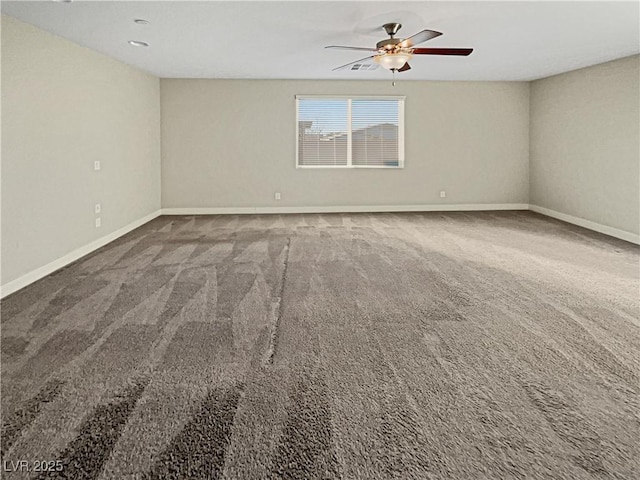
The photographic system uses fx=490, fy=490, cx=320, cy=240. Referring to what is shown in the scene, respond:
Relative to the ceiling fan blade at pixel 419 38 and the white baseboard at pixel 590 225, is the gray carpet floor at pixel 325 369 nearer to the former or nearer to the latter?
the white baseboard at pixel 590 225

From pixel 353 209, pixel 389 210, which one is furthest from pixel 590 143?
pixel 353 209

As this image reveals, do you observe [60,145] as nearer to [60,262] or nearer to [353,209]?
[60,262]

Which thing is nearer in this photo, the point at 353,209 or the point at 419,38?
the point at 419,38

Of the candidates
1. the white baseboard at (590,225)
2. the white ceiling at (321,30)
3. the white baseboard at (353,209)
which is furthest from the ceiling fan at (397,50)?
the white baseboard at (353,209)

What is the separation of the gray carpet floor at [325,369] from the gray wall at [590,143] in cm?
203

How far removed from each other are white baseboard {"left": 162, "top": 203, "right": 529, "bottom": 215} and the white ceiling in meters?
2.50

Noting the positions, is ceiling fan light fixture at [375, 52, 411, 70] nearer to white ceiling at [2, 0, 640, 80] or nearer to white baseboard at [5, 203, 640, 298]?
white ceiling at [2, 0, 640, 80]

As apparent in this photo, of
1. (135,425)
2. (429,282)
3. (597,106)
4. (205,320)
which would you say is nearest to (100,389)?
(135,425)

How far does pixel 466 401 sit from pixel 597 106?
6.24m

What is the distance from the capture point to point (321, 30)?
4996 millimetres

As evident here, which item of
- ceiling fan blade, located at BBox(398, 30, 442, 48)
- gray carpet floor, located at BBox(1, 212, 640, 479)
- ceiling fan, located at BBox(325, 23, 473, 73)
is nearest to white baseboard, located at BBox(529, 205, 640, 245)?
gray carpet floor, located at BBox(1, 212, 640, 479)

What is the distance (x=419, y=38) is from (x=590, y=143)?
3976 mm

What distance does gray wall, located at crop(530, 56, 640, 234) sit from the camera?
624 cm

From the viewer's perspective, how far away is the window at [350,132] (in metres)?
8.70
